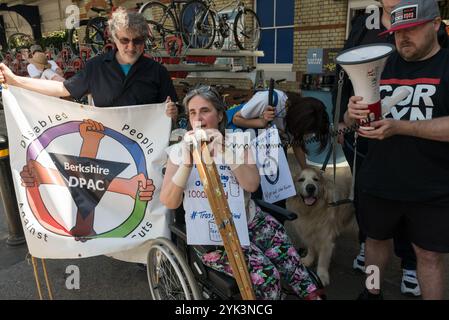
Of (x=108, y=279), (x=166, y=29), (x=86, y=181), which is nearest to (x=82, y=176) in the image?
(x=86, y=181)

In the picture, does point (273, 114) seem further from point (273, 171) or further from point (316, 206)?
point (316, 206)

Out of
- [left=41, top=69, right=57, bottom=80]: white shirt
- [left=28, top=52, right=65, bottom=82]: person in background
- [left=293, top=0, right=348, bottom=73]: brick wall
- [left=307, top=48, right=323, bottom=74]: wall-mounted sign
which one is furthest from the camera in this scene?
[left=293, top=0, right=348, bottom=73]: brick wall

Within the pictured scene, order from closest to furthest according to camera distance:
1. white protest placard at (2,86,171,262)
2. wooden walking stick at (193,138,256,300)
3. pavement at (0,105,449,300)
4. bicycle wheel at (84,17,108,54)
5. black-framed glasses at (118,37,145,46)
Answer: wooden walking stick at (193,138,256,300) < white protest placard at (2,86,171,262) < black-framed glasses at (118,37,145,46) < pavement at (0,105,449,300) < bicycle wheel at (84,17,108,54)

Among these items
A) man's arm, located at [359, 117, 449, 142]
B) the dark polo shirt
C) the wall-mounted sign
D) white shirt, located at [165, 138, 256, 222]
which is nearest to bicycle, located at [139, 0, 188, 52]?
the wall-mounted sign

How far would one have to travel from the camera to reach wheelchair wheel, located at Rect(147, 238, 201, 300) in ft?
6.67

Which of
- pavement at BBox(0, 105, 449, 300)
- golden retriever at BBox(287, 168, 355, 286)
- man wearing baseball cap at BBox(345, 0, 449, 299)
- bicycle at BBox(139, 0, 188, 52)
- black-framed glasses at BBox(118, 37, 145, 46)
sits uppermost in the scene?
bicycle at BBox(139, 0, 188, 52)

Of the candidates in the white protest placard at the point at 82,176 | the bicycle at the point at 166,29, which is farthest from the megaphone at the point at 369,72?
the bicycle at the point at 166,29

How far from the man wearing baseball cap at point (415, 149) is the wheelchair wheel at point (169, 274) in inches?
47.9

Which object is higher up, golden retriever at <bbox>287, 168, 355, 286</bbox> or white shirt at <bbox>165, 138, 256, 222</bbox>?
white shirt at <bbox>165, 138, 256, 222</bbox>

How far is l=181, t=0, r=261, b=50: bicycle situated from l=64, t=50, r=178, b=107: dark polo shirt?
503 cm

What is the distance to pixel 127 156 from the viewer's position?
7.99 feet

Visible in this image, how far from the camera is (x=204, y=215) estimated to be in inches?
80.5

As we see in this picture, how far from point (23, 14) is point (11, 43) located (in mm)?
2817

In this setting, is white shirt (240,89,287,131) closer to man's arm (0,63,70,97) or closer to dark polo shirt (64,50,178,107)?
dark polo shirt (64,50,178,107)
